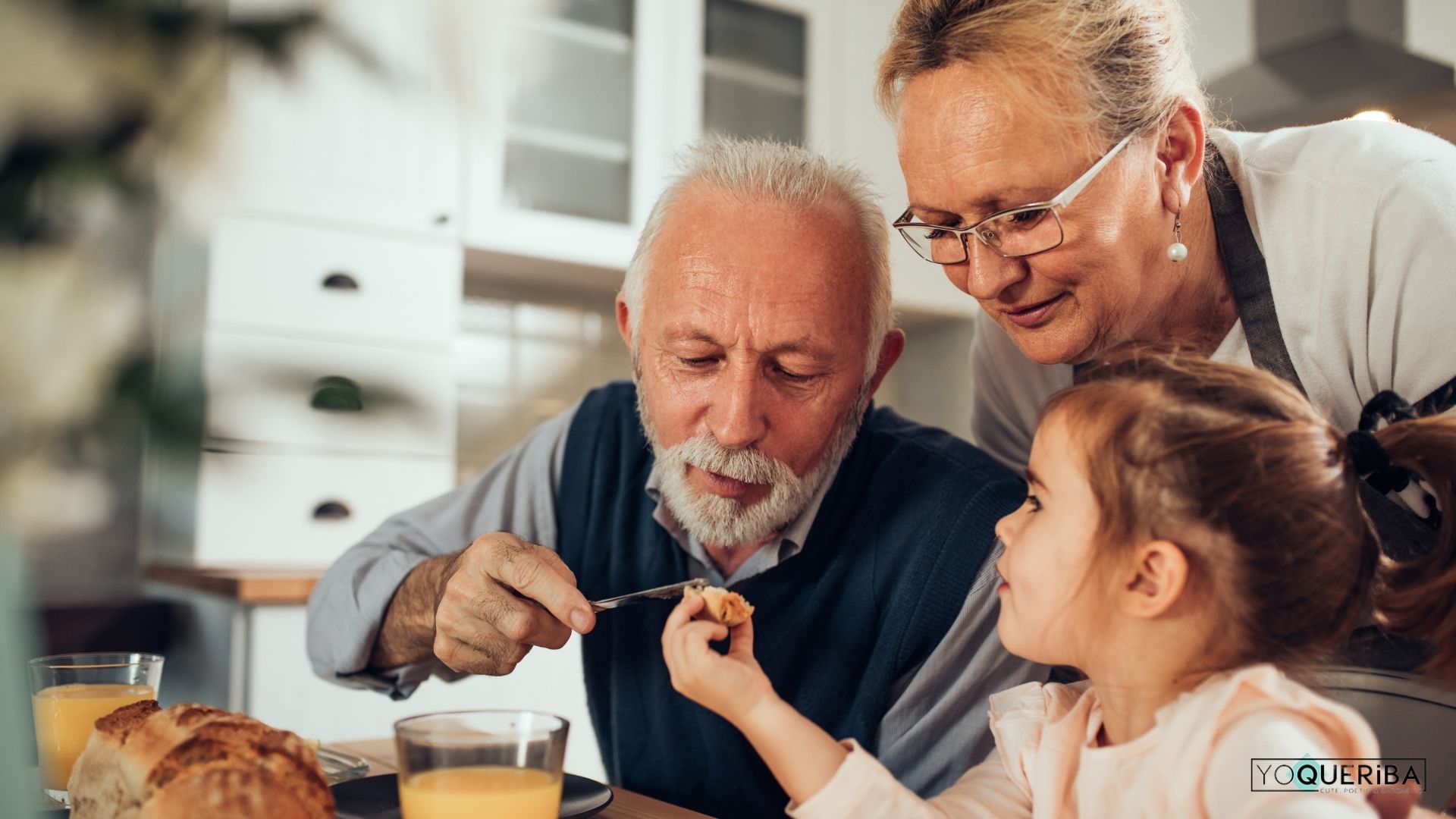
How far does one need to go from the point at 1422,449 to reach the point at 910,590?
0.52 meters

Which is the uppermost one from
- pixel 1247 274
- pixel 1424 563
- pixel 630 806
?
pixel 1247 274

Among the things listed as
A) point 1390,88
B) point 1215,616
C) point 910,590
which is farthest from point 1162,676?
point 1390,88

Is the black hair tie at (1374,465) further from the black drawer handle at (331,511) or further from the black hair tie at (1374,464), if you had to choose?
the black drawer handle at (331,511)

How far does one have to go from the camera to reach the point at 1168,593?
0.79 metres

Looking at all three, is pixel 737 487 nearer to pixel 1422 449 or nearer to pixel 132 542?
pixel 1422 449

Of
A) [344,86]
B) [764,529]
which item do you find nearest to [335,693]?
[764,529]

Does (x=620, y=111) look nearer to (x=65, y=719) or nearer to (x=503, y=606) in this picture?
(x=503, y=606)

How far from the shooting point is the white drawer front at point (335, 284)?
2.49 m

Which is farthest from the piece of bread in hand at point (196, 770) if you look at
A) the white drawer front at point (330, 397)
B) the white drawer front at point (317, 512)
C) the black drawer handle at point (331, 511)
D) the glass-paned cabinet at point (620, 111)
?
the glass-paned cabinet at point (620, 111)

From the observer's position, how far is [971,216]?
3.78 feet

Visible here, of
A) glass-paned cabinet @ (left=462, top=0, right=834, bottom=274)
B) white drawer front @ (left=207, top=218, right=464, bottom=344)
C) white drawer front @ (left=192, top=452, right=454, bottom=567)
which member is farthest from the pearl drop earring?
glass-paned cabinet @ (left=462, top=0, right=834, bottom=274)

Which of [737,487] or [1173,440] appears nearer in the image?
[1173,440]

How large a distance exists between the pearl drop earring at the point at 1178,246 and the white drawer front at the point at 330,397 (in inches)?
38.7

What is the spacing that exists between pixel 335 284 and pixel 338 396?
2479mm
